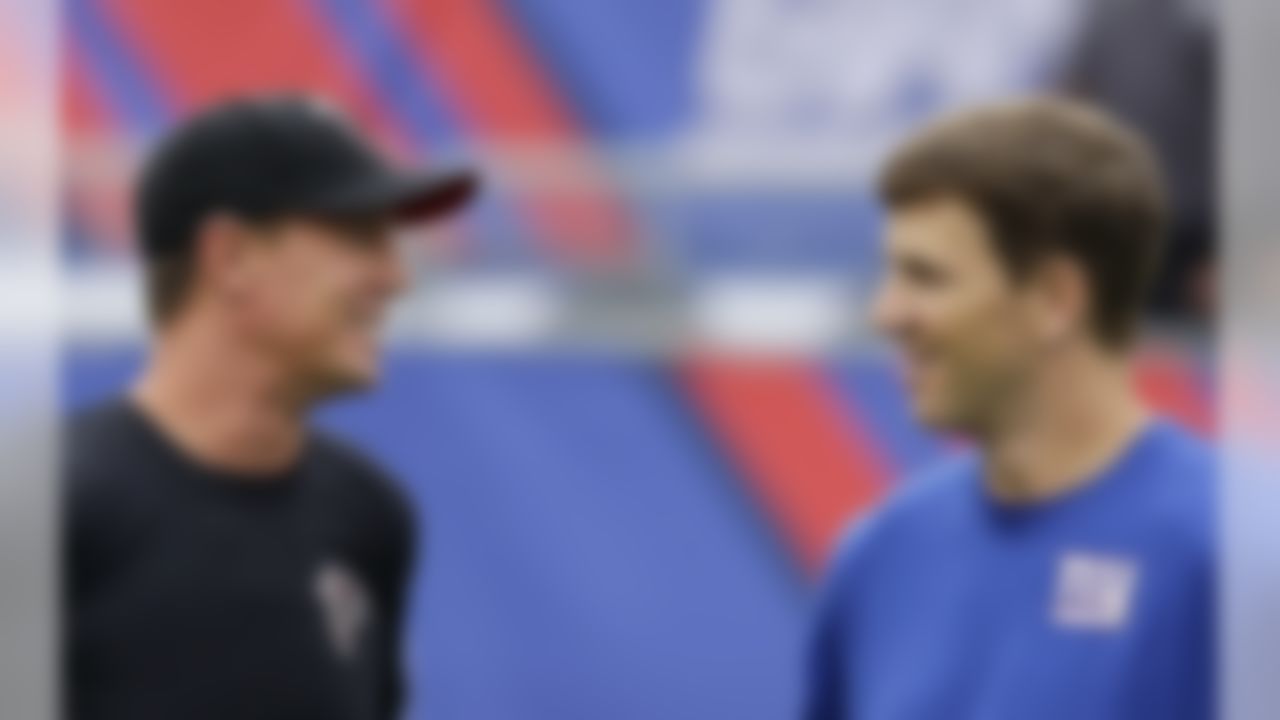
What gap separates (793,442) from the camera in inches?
190

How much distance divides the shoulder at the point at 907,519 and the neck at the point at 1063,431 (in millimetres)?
37

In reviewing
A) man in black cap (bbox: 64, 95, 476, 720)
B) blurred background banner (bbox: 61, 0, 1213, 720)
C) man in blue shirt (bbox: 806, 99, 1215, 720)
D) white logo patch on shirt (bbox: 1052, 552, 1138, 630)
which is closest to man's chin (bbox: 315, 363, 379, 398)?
man in black cap (bbox: 64, 95, 476, 720)

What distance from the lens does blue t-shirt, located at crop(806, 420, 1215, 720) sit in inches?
97.0

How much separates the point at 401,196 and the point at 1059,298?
0.67 metres

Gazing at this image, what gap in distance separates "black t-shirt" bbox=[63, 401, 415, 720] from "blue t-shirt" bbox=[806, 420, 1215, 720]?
47 cm

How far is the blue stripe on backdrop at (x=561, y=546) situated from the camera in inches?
179

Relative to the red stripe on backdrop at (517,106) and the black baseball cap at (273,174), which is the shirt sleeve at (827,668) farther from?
the red stripe on backdrop at (517,106)

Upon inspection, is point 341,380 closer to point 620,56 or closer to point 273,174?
point 273,174

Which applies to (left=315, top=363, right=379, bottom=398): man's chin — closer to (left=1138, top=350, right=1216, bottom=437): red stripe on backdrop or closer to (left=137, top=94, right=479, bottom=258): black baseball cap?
(left=137, top=94, right=479, bottom=258): black baseball cap

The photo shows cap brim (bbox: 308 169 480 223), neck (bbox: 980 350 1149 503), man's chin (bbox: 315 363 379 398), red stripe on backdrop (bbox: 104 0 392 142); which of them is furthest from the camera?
red stripe on backdrop (bbox: 104 0 392 142)

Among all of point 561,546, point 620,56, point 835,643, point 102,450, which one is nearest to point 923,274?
point 835,643

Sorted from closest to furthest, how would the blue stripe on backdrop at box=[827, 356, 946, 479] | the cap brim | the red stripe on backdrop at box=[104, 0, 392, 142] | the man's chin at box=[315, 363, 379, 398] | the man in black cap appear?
the man in black cap → the cap brim → the man's chin at box=[315, 363, 379, 398] → the red stripe on backdrop at box=[104, 0, 392, 142] → the blue stripe on backdrop at box=[827, 356, 946, 479]

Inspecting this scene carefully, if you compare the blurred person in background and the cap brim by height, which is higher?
the blurred person in background

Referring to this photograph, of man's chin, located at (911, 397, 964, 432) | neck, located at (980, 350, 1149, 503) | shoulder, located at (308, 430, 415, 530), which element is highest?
shoulder, located at (308, 430, 415, 530)
